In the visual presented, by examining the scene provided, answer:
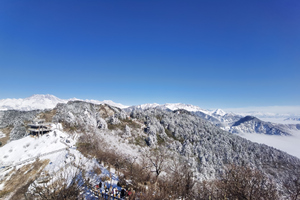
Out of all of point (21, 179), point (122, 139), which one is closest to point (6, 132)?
point (122, 139)

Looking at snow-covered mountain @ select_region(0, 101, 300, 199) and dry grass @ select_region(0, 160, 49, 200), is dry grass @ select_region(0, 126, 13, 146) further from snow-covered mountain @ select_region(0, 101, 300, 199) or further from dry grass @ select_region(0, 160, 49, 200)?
dry grass @ select_region(0, 160, 49, 200)

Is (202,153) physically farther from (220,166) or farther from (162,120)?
(162,120)

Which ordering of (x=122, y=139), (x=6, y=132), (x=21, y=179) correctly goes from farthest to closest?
(x=122, y=139) < (x=6, y=132) < (x=21, y=179)

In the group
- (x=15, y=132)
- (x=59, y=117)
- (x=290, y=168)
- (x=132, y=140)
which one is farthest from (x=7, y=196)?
(x=290, y=168)

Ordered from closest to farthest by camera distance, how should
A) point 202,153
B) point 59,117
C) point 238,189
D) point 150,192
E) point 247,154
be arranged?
point 150,192 < point 238,189 < point 59,117 < point 202,153 < point 247,154

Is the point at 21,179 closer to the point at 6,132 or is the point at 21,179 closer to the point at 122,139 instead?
the point at 6,132

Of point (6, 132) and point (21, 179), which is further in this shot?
point (6, 132)

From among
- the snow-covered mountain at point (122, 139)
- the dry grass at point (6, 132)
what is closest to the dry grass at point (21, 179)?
the snow-covered mountain at point (122, 139)

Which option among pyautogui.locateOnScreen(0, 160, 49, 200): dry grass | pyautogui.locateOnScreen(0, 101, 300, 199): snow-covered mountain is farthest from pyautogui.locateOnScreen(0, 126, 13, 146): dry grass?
pyautogui.locateOnScreen(0, 160, 49, 200): dry grass

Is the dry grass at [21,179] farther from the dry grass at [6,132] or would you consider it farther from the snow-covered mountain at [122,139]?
the dry grass at [6,132]
